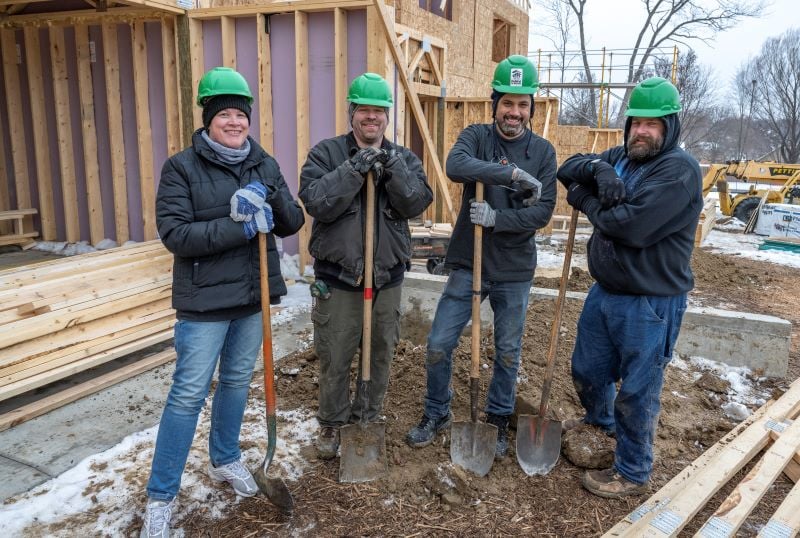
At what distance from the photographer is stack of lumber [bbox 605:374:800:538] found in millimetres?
2740

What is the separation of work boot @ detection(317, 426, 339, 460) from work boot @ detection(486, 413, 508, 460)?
912 millimetres

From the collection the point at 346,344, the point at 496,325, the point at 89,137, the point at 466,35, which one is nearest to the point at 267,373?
the point at 346,344

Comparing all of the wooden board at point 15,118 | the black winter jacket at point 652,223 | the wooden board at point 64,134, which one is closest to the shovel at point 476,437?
the black winter jacket at point 652,223

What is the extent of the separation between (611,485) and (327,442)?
1562mm

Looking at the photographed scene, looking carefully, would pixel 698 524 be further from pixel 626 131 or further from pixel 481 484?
pixel 626 131

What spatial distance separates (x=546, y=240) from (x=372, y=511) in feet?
29.8

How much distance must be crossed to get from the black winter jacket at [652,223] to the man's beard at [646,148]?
0.03 m

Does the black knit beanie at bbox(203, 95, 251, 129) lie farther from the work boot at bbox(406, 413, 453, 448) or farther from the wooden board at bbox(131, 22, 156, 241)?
the wooden board at bbox(131, 22, 156, 241)

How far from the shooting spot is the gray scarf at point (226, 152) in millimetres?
2746

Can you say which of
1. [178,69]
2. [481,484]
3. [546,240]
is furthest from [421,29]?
[481,484]

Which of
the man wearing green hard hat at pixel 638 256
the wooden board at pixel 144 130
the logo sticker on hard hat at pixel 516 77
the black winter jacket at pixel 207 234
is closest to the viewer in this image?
the black winter jacket at pixel 207 234

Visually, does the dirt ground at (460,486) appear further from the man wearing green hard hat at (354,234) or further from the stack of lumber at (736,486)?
the man wearing green hard hat at (354,234)

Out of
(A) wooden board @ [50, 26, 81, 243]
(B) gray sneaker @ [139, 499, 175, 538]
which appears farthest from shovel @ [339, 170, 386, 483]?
(A) wooden board @ [50, 26, 81, 243]

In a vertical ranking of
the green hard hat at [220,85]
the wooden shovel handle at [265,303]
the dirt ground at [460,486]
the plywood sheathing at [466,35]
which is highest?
the plywood sheathing at [466,35]
